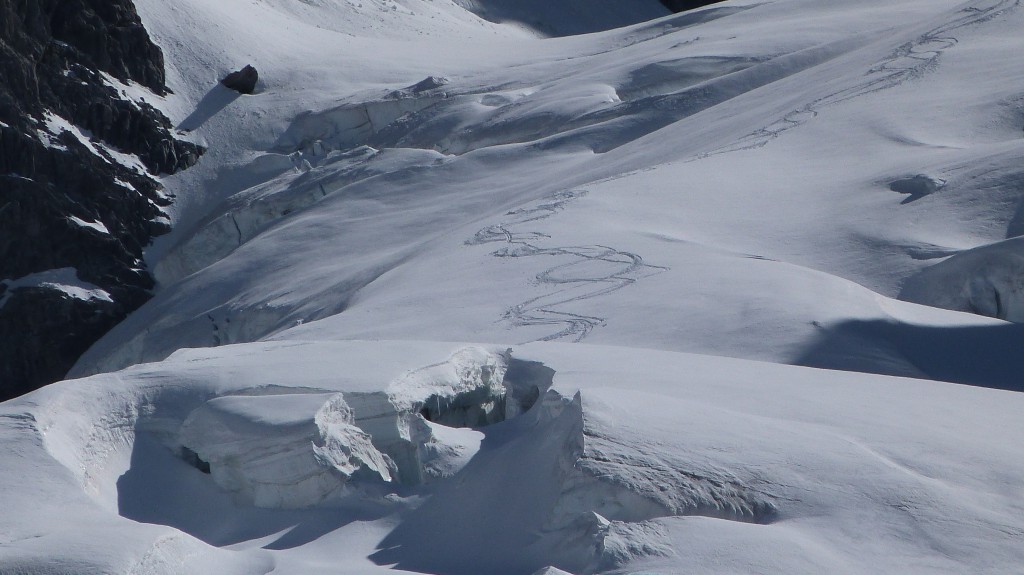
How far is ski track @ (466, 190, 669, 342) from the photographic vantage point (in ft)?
38.1

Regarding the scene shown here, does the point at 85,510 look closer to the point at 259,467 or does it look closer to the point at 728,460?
the point at 259,467

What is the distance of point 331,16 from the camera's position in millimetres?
30625

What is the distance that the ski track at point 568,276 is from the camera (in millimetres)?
11602

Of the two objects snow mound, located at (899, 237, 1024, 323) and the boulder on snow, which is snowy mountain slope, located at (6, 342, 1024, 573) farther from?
the boulder on snow

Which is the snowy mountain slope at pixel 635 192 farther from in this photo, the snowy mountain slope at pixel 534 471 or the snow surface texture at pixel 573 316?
the snowy mountain slope at pixel 534 471

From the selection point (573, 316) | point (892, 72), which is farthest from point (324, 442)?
point (892, 72)

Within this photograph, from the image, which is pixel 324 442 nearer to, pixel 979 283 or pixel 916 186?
pixel 979 283

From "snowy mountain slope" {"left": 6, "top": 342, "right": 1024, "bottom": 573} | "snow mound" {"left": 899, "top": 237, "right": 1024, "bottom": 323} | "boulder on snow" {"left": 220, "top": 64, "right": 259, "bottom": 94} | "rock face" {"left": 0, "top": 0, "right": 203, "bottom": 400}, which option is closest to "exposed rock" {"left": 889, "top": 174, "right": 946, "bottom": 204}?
"snow mound" {"left": 899, "top": 237, "right": 1024, "bottom": 323}

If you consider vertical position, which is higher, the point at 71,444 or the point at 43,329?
the point at 71,444

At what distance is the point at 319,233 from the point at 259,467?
45.6 ft

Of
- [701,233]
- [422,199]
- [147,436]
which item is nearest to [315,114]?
[422,199]

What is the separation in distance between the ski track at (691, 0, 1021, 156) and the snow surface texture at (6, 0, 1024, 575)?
76 mm

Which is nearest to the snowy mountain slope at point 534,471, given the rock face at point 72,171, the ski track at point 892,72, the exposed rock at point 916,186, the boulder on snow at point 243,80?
the exposed rock at point 916,186

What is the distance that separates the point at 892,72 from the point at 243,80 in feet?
48.0
